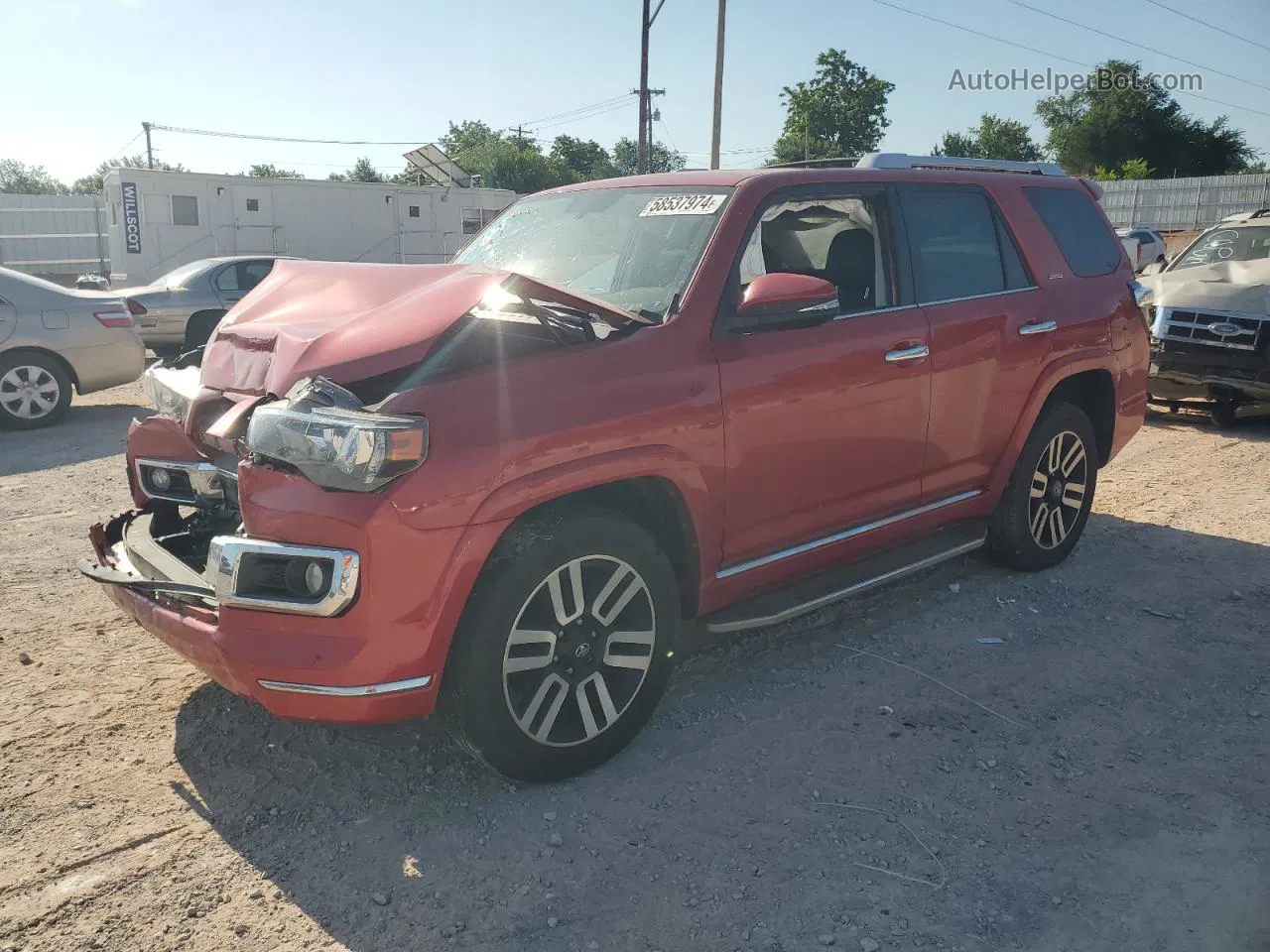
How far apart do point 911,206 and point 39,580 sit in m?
4.51

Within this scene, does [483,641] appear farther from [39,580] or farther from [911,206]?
[39,580]

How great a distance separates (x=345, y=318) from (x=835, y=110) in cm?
6092

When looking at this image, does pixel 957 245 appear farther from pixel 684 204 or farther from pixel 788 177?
pixel 684 204

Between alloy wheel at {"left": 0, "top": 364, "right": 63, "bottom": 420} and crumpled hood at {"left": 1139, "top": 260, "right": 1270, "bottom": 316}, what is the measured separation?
9.86 meters

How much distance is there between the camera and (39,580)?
16.4 feet

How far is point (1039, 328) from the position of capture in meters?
4.81

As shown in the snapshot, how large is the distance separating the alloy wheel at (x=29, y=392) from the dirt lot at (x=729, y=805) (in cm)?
500

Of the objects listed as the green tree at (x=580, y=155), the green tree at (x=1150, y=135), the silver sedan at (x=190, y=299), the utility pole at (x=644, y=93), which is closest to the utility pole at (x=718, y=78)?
the utility pole at (x=644, y=93)

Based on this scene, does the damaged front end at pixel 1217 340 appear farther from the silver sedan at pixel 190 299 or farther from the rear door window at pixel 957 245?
the silver sedan at pixel 190 299

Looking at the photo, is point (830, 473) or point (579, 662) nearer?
point (579, 662)

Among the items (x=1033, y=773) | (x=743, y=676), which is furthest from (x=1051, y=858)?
(x=743, y=676)

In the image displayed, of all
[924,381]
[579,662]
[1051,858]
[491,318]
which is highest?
[491,318]

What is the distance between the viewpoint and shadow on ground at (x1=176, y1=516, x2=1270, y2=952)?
2658 mm

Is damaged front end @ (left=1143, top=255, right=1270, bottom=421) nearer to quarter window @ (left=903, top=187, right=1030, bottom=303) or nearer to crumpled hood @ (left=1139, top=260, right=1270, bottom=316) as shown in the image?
crumpled hood @ (left=1139, top=260, right=1270, bottom=316)
